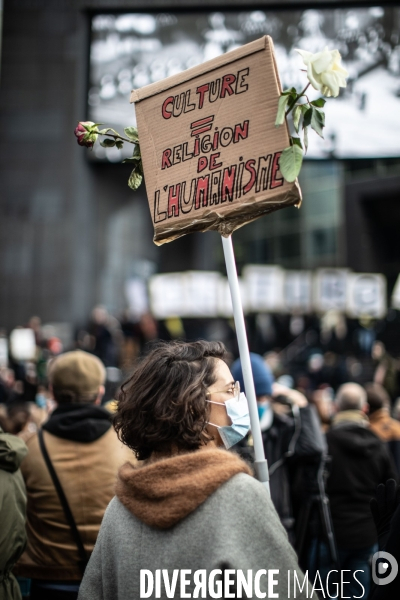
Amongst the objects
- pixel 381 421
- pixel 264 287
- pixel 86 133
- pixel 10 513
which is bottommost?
pixel 381 421

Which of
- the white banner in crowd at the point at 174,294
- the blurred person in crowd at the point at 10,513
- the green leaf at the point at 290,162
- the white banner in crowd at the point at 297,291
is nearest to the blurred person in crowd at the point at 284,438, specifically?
the blurred person in crowd at the point at 10,513

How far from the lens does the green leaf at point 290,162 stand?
6.67 ft

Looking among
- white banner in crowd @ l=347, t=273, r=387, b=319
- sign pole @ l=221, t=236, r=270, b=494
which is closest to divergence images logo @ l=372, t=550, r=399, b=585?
sign pole @ l=221, t=236, r=270, b=494

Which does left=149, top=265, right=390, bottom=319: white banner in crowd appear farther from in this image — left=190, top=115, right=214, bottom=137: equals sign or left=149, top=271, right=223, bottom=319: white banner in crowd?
left=190, top=115, right=214, bottom=137: equals sign

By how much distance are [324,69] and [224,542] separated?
4.41 ft

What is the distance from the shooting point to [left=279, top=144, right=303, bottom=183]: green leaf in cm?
203

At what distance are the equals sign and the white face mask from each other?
914mm

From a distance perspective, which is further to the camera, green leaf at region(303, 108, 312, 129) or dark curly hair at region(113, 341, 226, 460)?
green leaf at region(303, 108, 312, 129)

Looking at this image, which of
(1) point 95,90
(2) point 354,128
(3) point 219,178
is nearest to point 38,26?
(1) point 95,90

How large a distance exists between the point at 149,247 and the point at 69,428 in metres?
24.3

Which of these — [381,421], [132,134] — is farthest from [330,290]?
[132,134]

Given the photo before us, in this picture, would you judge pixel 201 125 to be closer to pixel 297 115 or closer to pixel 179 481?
pixel 297 115

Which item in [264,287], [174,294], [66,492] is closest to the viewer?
[66,492]

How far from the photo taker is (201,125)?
2.36 meters
